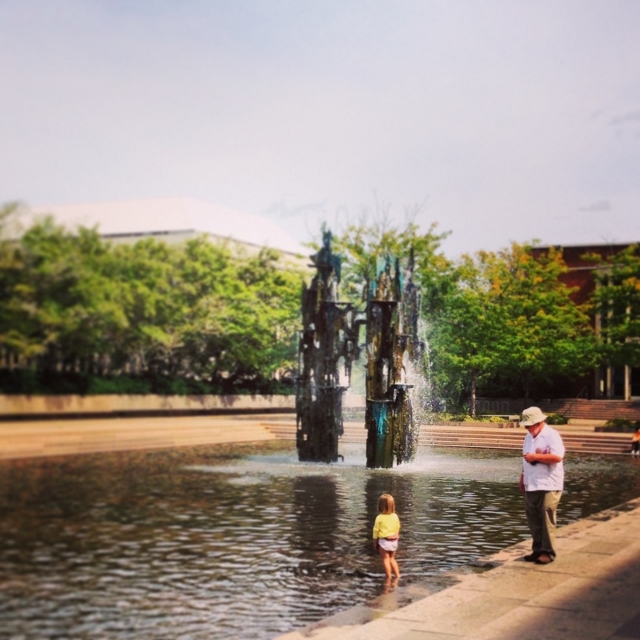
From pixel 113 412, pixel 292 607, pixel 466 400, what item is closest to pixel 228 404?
pixel 292 607

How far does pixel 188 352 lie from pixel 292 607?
2627mm

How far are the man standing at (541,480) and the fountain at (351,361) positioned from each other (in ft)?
40.1

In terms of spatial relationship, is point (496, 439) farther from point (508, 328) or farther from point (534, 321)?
point (534, 321)

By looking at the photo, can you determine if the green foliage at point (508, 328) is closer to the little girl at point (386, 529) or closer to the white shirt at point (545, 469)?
the white shirt at point (545, 469)

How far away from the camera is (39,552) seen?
24.9 ft

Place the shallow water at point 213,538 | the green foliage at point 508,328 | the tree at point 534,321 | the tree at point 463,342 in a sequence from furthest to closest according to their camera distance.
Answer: the tree at point 534,321 → the green foliage at point 508,328 → the tree at point 463,342 → the shallow water at point 213,538

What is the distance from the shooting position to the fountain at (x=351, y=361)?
76.5ft

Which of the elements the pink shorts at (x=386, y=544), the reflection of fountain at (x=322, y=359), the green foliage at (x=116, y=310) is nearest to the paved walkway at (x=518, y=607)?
the pink shorts at (x=386, y=544)

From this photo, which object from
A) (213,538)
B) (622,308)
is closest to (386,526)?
(213,538)

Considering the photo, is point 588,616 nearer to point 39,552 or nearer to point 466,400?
point 39,552

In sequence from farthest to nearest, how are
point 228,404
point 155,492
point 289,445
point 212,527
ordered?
point 289,445
point 155,492
point 212,527
point 228,404

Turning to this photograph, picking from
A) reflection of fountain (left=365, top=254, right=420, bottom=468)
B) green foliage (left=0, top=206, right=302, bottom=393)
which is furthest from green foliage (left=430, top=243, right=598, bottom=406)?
green foliage (left=0, top=206, right=302, bottom=393)

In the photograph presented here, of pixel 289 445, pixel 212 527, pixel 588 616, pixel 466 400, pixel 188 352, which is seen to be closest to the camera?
pixel 588 616

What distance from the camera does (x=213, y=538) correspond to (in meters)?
13.0
